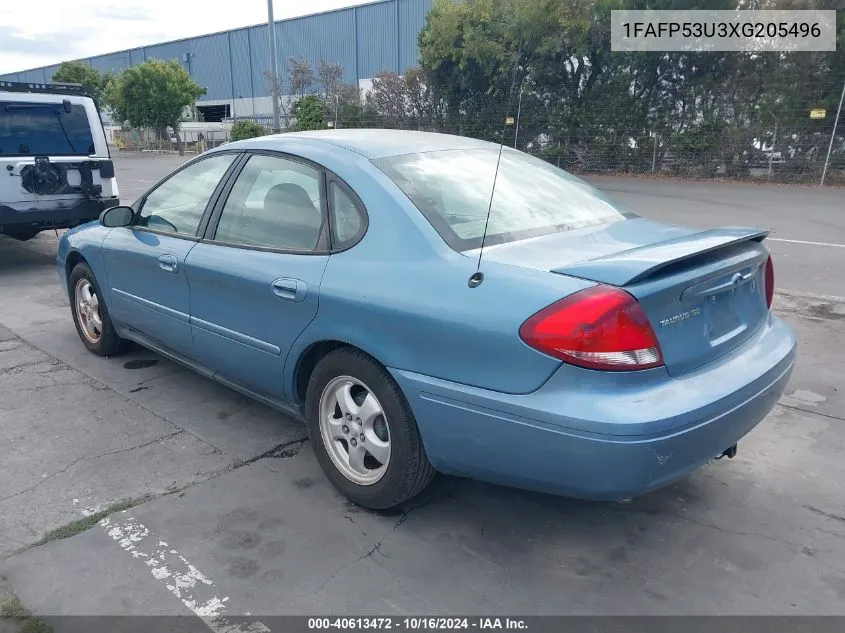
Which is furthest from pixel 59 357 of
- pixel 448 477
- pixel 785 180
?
pixel 785 180

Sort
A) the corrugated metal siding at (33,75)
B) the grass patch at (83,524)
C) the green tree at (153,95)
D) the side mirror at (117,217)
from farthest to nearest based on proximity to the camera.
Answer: the corrugated metal siding at (33,75) < the green tree at (153,95) < the side mirror at (117,217) < the grass patch at (83,524)

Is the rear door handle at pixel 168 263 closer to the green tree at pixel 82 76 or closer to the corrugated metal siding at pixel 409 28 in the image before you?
the corrugated metal siding at pixel 409 28

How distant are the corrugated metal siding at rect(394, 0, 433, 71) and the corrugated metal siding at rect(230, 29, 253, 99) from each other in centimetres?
1633

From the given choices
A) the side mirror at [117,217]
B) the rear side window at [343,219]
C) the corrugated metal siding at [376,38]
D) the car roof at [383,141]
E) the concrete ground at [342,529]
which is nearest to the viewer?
the concrete ground at [342,529]

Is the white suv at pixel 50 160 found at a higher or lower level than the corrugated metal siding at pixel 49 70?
lower

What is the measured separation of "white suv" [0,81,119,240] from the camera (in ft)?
25.2

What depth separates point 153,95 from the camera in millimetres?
38812

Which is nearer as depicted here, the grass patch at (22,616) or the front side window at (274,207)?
the grass patch at (22,616)

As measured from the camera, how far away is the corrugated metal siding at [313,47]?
4209cm

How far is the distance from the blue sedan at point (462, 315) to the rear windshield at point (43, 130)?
499cm

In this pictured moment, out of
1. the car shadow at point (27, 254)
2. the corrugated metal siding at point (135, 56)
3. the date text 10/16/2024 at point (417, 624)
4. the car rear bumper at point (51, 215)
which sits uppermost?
the corrugated metal siding at point (135, 56)

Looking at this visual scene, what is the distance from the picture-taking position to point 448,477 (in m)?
3.43

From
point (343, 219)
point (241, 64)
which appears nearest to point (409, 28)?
point (241, 64)

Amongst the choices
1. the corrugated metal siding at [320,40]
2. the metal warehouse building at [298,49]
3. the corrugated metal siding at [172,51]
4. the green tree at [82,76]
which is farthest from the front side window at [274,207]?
the corrugated metal siding at [172,51]
